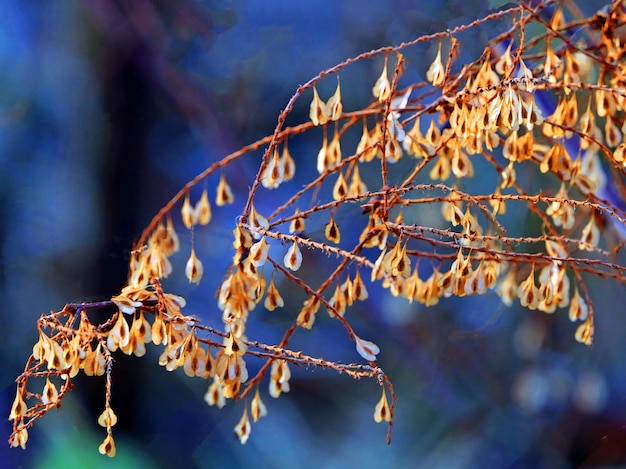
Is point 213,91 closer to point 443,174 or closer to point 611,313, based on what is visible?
point 443,174

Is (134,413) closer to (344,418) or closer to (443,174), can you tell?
(344,418)

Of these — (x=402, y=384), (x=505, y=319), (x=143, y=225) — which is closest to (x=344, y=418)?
(x=402, y=384)

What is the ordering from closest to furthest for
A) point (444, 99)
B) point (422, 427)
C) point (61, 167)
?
point (444, 99), point (61, 167), point (422, 427)

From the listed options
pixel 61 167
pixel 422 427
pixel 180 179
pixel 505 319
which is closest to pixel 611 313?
pixel 505 319

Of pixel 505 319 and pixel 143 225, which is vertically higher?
→ pixel 143 225

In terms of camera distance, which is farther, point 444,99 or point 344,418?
point 344,418

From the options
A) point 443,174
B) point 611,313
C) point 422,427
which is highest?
point 443,174

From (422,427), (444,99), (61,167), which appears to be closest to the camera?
(444,99)
